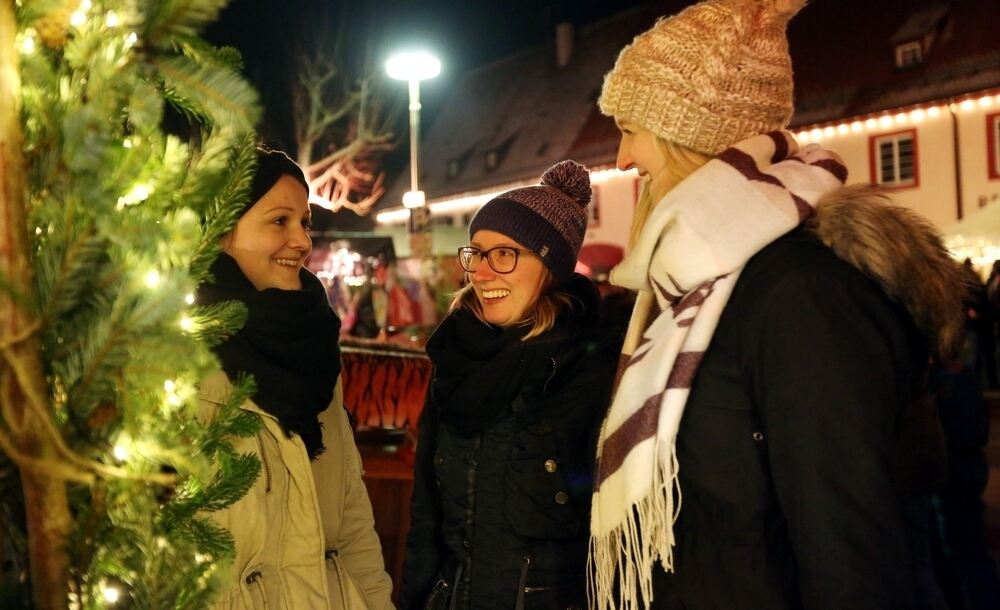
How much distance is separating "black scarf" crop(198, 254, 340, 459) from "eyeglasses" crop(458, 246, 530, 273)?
0.60 metres

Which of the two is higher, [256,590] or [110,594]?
[110,594]

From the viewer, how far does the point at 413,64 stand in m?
15.0

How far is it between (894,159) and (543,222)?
23429 mm

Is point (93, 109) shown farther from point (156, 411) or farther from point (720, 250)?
point (720, 250)

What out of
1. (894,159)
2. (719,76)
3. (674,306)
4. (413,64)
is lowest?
(674,306)

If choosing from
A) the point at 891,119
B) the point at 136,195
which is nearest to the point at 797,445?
the point at 136,195

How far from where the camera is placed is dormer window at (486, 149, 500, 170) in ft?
118

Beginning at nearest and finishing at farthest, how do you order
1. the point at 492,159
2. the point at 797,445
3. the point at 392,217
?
the point at 797,445 → the point at 492,159 → the point at 392,217

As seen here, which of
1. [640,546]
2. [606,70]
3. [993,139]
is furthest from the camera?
[606,70]

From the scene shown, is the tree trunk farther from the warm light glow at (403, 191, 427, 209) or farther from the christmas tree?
the warm light glow at (403, 191, 427, 209)

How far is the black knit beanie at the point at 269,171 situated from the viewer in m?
2.68

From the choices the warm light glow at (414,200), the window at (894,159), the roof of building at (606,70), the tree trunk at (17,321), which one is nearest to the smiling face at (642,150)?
the tree trunk at (17,321)

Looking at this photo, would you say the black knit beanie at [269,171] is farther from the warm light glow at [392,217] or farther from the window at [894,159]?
the warm light glow at [392,217]

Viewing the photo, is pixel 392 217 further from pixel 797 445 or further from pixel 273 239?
pixel 797 445
